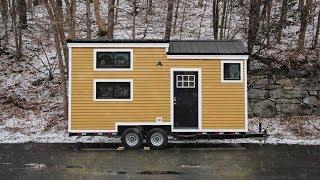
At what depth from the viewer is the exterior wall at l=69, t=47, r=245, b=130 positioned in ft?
57.2

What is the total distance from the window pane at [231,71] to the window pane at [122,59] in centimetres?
345

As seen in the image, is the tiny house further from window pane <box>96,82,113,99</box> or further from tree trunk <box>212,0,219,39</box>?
tree trunk <box>212,0,219,39</box>

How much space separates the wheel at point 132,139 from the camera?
56.4 feet

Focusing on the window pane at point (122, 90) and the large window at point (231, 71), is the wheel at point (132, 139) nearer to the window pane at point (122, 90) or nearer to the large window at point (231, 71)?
the window pane at point (122, 90)

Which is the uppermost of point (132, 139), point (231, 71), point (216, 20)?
point (216, 20)

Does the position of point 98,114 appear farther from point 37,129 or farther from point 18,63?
point 18,63

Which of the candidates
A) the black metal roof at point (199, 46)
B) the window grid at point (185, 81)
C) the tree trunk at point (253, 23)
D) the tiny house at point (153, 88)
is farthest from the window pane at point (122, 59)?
the tree trunk at point (253, 23)

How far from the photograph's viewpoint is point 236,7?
3123cm

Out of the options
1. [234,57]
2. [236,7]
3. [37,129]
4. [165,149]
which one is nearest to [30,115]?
[37,129]

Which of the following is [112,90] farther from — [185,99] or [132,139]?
[185,99]

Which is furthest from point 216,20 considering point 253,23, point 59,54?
point 59,54

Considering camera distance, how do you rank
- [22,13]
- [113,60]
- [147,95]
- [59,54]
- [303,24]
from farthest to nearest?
[22,13]
[303,24]
[59,54]
[113,60]
[147,95]

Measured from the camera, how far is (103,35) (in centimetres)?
2916

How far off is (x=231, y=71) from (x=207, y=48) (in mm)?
1196
